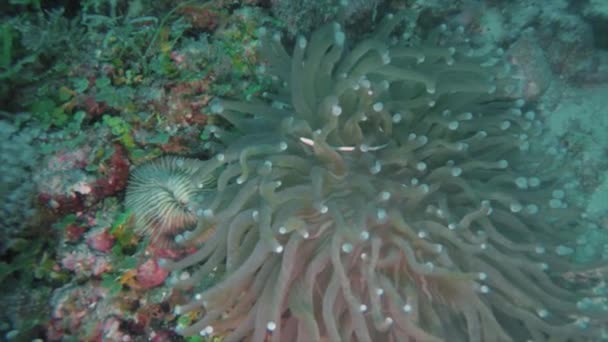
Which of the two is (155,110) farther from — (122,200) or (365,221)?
(365,221)

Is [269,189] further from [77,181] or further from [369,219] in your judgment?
[77,181]

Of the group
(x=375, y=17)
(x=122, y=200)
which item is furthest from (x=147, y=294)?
(x=375, y=17)

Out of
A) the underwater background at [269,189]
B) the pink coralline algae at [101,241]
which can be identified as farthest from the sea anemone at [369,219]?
the pink coralline algae at [101,241]

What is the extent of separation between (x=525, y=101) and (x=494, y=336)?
9.31ft

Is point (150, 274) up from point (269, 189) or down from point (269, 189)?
down

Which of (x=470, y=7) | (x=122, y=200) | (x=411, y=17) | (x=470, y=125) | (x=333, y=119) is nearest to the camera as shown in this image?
(x=333, y=119)

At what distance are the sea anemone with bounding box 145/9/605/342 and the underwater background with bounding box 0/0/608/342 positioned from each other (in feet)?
0.06

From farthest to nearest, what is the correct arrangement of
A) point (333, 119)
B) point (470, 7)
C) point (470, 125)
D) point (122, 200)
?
point (470, 7) → point (470, 125) → point (122, 200) → point (333, 119)

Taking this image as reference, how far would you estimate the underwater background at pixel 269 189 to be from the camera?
349 cm

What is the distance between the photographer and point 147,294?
3863mm

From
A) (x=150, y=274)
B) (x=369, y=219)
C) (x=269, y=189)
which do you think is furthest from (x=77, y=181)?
(x=369, y=219)

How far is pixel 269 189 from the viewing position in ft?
11.5

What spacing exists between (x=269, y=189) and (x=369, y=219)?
31.8 inches

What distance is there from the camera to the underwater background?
3.49m
